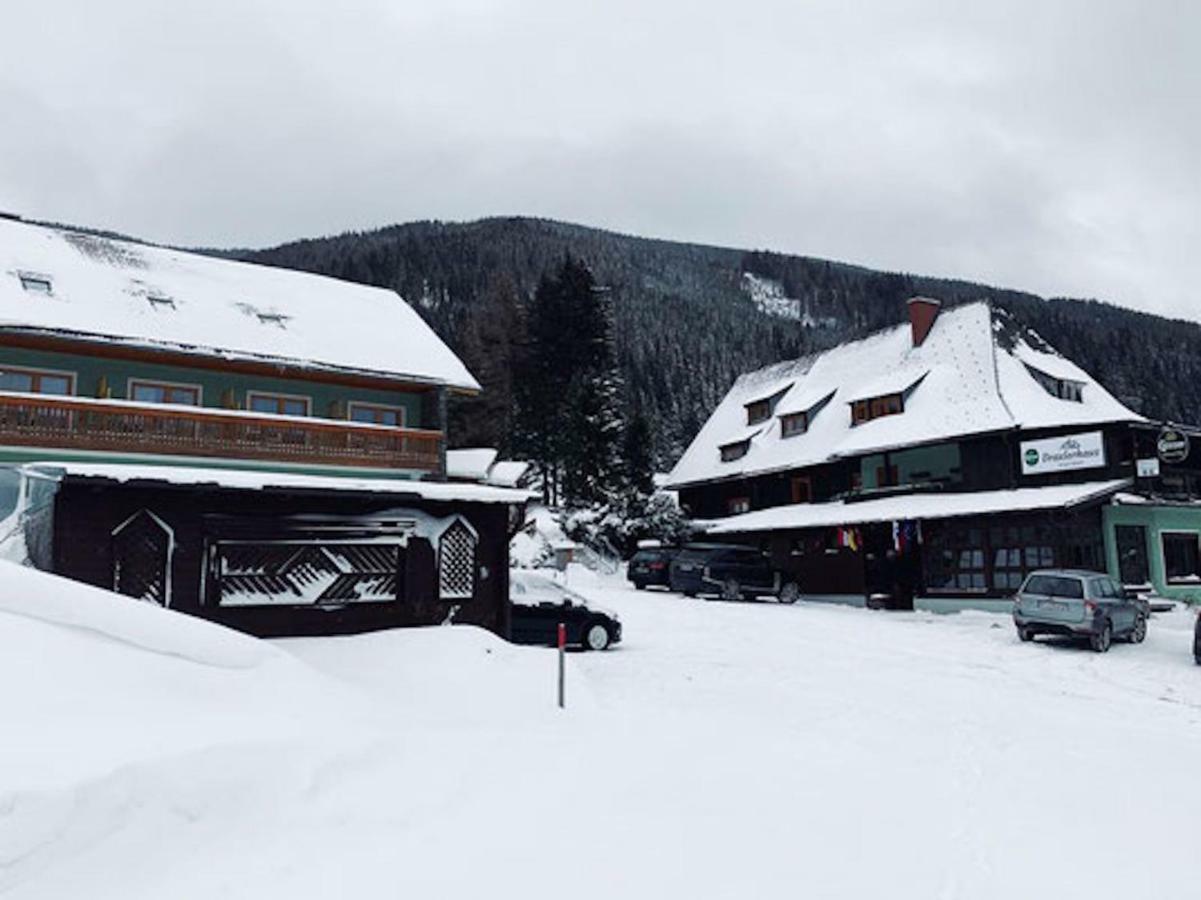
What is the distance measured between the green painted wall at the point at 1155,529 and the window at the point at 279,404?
73.6ft

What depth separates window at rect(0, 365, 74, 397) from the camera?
842 inches

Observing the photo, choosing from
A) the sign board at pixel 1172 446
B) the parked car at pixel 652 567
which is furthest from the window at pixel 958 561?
the parked car at pixel 652 567

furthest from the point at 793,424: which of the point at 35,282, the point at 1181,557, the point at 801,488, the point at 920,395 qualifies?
the point at 35,282

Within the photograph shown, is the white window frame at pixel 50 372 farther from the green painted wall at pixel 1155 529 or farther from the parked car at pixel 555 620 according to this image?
the green painted wall at pixel 1155 529

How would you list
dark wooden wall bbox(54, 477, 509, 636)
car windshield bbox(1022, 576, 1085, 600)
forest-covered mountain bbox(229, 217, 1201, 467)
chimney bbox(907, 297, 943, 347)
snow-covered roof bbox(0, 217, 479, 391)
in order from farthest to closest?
forest-covered mountain bbox(229, 217, 1201, 467) → chimney bbox(907, 297, 943, 347) → snow-covered roof bbox(0, 217, 479, 391) → car windshield bbox(1022, 576, 1085, 600) → dark wooden wall bbox(54, 477, 509, 636)

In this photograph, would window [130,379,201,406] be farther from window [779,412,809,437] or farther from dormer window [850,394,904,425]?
window [779,412,809,437]

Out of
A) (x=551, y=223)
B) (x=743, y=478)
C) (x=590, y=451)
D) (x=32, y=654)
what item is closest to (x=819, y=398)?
(x=743, y=478)

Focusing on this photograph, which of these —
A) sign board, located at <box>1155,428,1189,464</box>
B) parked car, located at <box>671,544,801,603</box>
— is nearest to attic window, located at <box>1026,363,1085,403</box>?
sign board, located at <box>1155,428,1189,464</box>

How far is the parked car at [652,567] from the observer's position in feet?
109

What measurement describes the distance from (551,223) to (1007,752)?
5276 inches

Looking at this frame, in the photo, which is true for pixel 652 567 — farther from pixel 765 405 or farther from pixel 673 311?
pixel 673 311

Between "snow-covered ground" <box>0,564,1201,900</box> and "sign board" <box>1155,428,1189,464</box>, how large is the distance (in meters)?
16.5

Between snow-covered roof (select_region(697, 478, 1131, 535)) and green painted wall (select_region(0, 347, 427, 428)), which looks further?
snow-covered roof (select_region(697, 478, 1131, 535))

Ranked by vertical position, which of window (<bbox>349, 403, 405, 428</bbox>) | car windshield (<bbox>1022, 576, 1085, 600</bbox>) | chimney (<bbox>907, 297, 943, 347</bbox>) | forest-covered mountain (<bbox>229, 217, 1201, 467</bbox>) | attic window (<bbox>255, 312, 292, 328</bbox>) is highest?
forest-covered mountain (<bbox>229, 217, 1201, 467</bbox>)
